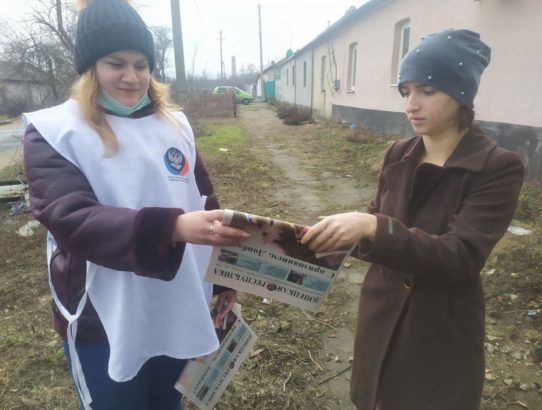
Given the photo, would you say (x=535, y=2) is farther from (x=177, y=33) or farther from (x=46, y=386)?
(x=177, y=33)

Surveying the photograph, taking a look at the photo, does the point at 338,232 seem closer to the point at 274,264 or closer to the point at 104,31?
the point at 274,264

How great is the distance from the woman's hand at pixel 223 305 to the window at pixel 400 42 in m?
9.83

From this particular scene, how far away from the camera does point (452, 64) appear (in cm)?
136

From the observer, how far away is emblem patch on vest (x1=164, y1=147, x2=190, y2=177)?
1.46 m

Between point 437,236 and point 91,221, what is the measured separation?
3.24ft

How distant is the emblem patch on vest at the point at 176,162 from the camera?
4.78ft

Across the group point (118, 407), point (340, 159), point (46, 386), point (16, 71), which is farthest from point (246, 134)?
point (118, 407)

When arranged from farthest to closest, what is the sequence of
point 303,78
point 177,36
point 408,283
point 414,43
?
1. point 303,78
2. point 177,36
3. point 414,43
4. point 408,283

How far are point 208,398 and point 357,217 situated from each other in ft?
3.58

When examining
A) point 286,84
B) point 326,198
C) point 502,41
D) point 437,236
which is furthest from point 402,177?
point 286,84

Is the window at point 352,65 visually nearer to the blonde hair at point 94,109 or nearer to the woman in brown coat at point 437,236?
the woman in brown coat at point 437,236

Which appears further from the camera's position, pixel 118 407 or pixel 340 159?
pixel 340 159

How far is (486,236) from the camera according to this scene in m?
1.27

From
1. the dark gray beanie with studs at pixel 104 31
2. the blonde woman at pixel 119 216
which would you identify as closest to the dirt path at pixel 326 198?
the blonde woman at pixel 119 216
